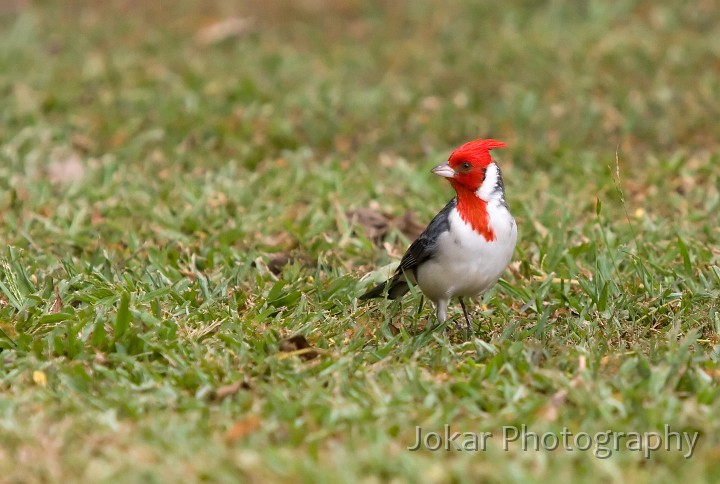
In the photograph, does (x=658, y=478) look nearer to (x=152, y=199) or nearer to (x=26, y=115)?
(x=152, y=199)

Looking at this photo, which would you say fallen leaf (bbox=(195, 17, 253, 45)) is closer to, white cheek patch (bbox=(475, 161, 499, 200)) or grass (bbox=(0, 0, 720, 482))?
grass (bbox=(0, 0, 720, 482))

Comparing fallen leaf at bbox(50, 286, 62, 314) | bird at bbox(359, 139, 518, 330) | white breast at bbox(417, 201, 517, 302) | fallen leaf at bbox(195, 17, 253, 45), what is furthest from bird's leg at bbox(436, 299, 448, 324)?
fallen leaf at bbox(195, 17, 253, 45)

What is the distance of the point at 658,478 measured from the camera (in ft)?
10.7

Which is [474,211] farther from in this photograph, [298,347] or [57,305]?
[57,305]

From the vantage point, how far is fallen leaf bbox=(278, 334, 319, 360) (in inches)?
173

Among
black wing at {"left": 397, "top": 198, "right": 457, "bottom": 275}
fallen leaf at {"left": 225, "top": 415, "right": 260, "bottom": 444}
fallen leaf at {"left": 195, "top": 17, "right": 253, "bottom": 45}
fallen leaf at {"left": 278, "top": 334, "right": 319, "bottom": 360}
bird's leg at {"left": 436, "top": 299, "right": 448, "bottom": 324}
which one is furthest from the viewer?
fallen leaf at {"left": 195, "top": 17, "right": 253, "bottom": 45}

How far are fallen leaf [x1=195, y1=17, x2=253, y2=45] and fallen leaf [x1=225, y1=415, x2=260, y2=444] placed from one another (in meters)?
6.28

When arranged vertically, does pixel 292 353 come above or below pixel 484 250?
below

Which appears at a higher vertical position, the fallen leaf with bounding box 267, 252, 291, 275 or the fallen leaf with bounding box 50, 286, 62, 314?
the fallen leaf with bounding box 50, 286, 62, 314

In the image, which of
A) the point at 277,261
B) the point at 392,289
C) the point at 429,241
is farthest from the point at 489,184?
the point at 277,261

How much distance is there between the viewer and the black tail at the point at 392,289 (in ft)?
16.4

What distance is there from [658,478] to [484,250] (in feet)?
5.02

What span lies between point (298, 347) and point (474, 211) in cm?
96

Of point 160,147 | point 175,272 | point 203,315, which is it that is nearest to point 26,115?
point 160,147
